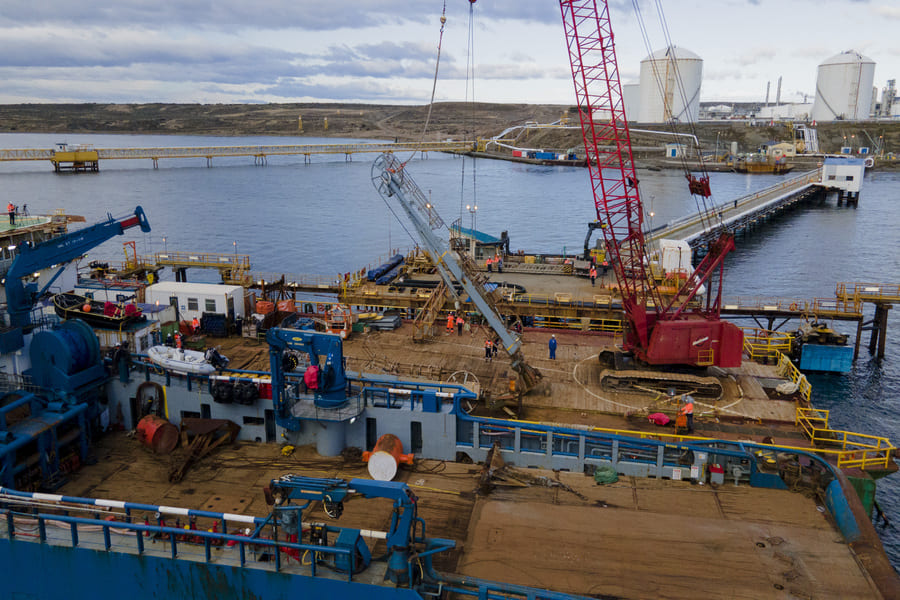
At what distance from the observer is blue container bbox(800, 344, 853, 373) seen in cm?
4350

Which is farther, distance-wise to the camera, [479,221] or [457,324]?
[479,221]

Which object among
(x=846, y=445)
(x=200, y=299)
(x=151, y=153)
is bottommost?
(x=846, y=445)

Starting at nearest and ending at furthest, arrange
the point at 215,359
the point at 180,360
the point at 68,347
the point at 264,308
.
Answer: the point at 68,347
the point at 180,360
the point at 215,359
the point at 264,308

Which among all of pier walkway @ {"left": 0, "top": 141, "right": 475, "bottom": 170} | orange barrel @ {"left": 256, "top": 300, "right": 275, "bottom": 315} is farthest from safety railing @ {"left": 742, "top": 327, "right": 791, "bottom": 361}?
pier walkway @ {"left": 0, "top": 141, "right": 475, "bottom": 170}

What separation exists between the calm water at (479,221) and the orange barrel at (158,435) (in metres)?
25.8

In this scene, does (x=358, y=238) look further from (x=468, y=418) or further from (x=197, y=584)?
(x=197, y=584)

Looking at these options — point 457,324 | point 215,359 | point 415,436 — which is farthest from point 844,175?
point 215,359

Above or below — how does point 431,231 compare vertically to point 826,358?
above

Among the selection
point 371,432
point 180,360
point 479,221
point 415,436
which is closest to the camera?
point 415,436

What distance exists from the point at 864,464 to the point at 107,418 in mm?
25045

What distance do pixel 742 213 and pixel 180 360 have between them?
80.2 meters

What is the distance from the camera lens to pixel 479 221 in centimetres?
10300

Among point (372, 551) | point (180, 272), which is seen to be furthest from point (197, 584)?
point (180, 272)

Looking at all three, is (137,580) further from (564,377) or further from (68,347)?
(564,377)
